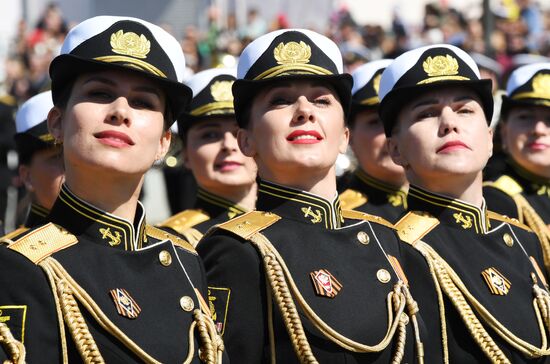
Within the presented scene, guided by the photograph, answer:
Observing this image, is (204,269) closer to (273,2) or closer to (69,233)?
(69,233)

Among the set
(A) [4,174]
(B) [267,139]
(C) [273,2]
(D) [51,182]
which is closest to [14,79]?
(C) [273,2]

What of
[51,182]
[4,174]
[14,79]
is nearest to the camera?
[51,182]

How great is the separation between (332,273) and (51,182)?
2.23m

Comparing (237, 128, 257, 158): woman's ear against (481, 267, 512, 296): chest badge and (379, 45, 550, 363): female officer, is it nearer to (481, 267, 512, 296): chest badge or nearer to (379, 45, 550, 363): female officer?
(379, 45, 550, 363): female officer

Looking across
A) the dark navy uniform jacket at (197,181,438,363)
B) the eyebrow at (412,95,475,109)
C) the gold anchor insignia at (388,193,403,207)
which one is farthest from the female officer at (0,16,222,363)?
the gold anchor insignia at (388,193,403,207)

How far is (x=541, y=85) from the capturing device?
280 inches

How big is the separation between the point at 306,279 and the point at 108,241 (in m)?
0.77

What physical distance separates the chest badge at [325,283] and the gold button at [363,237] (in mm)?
279

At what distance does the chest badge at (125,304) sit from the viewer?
4100mm

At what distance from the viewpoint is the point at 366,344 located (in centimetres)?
451

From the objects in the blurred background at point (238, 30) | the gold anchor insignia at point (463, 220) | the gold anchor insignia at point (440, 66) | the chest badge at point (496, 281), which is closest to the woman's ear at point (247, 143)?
the gold anchor insignia at point (440, 66)

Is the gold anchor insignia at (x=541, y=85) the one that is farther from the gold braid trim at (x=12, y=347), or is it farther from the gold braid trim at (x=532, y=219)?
the gold braid trim at (x=12, y=347)

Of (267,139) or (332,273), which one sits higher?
(267,139)

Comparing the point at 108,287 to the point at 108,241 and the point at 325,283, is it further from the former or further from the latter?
the point at 325,283
